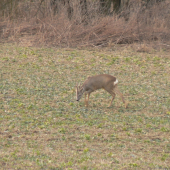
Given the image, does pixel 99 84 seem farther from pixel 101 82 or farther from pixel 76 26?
pixel 76 26

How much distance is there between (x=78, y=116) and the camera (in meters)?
8.78

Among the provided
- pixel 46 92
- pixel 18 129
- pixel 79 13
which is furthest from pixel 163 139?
pixel 79 13

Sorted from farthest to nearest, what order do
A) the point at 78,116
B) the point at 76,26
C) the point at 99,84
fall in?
the point at 76,26, the point at 99,84, the point at 78,116

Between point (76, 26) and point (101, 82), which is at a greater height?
point (101, 82)

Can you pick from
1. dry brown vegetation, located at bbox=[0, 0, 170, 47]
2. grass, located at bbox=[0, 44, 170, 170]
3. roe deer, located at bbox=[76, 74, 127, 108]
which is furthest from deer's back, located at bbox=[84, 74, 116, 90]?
dry brown vegetation, located at bbox=[0, 0, 170, 47]

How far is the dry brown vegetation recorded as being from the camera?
18516mm

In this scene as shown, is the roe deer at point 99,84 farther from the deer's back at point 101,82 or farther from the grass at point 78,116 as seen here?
the grass at point 78,116

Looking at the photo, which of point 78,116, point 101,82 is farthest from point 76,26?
point 78,116

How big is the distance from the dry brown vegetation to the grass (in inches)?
108

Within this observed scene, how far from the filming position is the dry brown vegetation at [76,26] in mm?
18516

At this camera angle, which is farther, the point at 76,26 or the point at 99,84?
the point at 76,26

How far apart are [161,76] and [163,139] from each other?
6413 millimetres

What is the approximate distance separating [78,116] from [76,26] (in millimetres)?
10519

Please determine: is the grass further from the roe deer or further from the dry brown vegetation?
the dry brown vegetation
